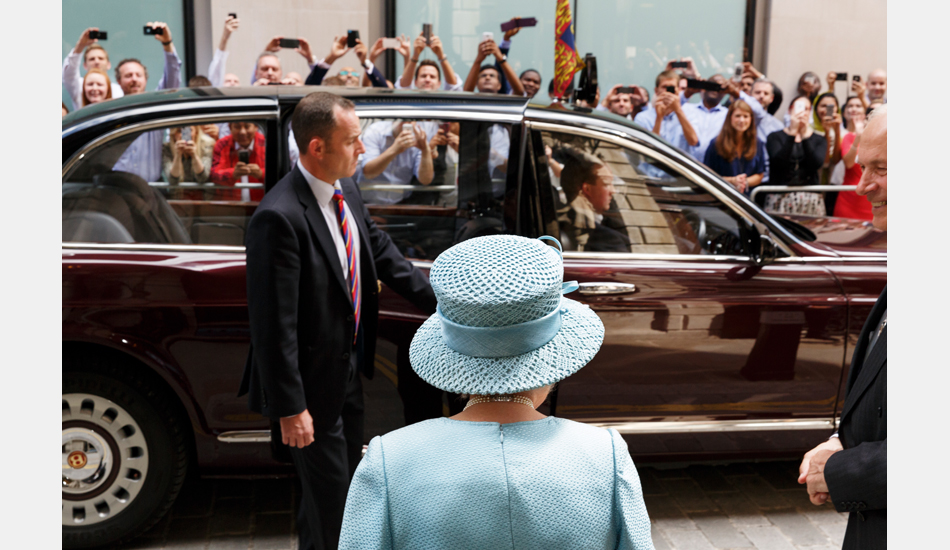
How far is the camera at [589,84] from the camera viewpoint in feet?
14.3

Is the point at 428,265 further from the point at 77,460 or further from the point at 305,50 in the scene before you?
the point at 305,50

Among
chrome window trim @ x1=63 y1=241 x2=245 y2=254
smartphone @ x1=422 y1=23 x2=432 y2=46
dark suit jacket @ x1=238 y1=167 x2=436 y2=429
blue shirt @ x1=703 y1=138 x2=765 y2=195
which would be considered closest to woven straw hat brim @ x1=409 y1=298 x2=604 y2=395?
dark suit jacket @ x1=238 y1=167 x2=436 y2=429

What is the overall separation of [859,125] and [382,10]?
574 centimetres

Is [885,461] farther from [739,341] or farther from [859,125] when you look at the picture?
[859,125]

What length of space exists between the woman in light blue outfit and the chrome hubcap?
7.88 ft

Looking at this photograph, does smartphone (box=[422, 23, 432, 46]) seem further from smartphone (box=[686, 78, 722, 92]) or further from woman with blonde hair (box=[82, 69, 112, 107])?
woman with blonde hair (box=[82, 69, 112, 107])

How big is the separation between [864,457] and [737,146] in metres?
5.14

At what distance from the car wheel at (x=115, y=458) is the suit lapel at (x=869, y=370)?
2634mm

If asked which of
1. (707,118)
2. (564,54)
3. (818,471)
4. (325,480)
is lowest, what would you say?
(325,480)

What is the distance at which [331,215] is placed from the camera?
2957 millimetres

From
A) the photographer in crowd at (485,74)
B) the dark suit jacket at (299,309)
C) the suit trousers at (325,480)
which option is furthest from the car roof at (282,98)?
the photographer in crowd at (485,74)

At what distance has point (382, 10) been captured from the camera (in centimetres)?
1041

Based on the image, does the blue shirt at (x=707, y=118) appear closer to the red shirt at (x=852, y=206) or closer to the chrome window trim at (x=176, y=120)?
the red shirt at (x=852, y=206)

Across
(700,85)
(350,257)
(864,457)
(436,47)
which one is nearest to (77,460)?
(350,257)
